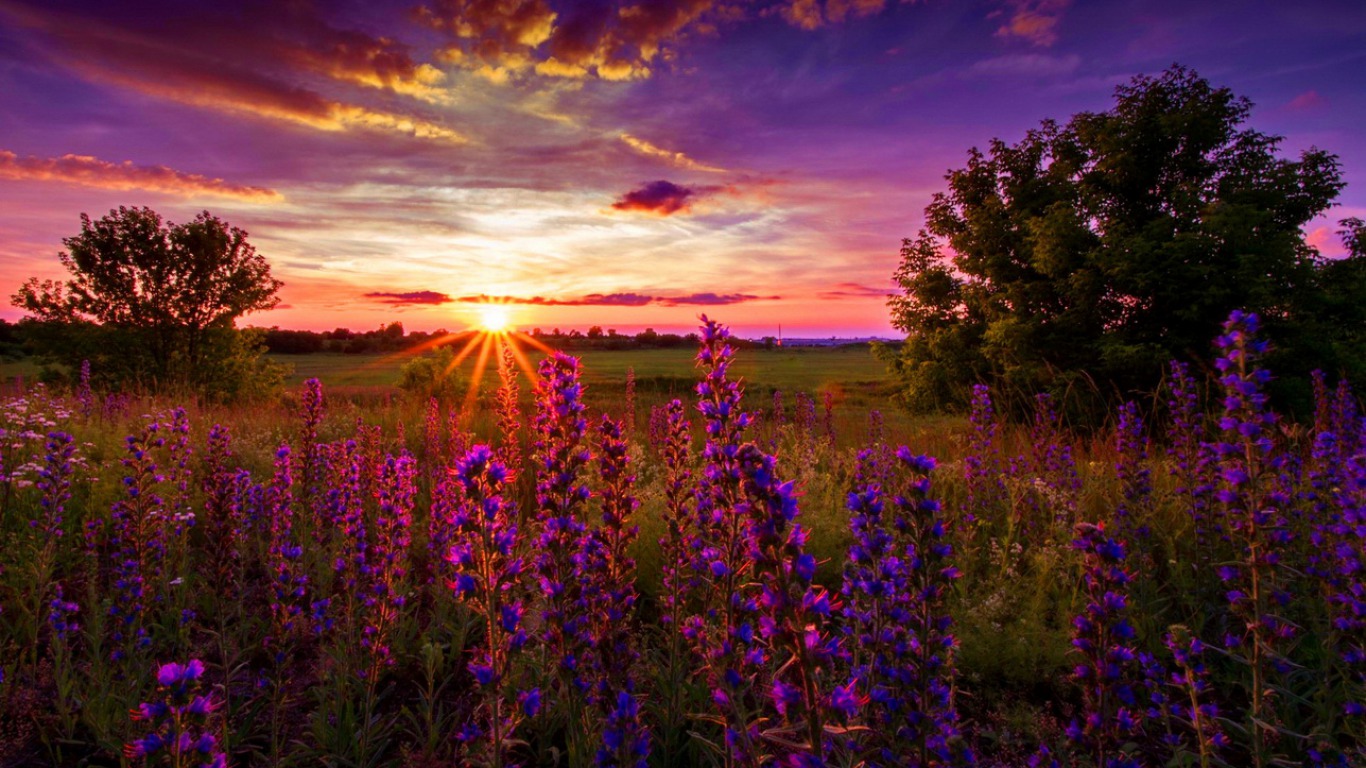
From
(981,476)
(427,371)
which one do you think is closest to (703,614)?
(981,476)

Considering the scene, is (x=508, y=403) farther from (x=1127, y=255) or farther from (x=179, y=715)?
(x=1127, y=255)

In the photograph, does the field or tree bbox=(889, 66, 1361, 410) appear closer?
the field

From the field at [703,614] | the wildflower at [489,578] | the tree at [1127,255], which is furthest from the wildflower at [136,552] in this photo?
the tree at [1127,255]

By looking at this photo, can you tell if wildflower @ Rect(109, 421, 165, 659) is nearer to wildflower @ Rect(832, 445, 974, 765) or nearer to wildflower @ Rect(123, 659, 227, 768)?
wildflower @ Rect(123, 659, 227, 768)

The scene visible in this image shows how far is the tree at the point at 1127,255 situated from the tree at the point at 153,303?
37.9 meters

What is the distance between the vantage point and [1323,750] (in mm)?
2914

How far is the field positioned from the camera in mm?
2320

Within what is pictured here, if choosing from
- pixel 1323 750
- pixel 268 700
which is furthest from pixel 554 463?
pixel 1323 750

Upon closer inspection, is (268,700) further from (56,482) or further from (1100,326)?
(1100,326)

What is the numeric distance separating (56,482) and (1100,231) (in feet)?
107

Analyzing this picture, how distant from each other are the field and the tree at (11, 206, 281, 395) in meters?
34.0

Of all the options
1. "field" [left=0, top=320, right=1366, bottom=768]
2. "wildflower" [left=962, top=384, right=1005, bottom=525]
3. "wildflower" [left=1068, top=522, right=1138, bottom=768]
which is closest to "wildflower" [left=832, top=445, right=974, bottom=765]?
"field" [left=0, top=320, right=1366, bottom=768]

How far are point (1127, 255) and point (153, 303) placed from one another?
47.4m

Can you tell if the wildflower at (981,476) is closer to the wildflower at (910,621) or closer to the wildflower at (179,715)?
the wildflower at (910,621)
